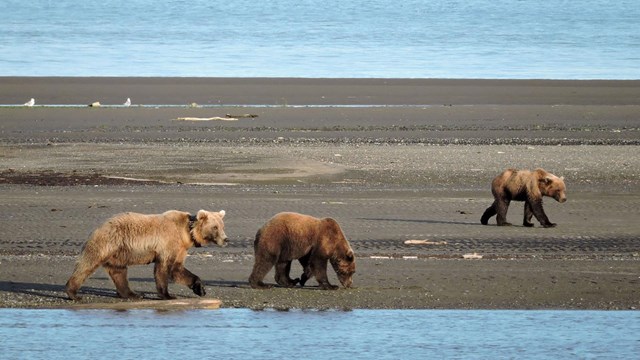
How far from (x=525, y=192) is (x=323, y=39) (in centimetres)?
5102

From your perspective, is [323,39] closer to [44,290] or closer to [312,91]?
[312,91]

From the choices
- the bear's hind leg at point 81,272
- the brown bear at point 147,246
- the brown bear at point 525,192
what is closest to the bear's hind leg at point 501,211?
the brown bear at point 525,192

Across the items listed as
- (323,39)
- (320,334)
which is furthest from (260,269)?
(323,39)

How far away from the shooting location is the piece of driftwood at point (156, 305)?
11.6 meters

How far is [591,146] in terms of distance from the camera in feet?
81.3

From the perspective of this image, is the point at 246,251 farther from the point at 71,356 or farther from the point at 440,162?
the point at 440,162

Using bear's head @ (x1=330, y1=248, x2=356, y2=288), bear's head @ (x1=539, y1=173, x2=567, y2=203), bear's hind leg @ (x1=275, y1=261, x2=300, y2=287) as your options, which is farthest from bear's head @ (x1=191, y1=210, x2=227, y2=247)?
bear's head @ (x1=539, y1=173, x2=567, y2=203)

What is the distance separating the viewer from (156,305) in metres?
11.6

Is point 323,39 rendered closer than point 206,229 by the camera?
No

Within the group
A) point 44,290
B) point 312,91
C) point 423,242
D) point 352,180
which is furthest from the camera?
point 312,91

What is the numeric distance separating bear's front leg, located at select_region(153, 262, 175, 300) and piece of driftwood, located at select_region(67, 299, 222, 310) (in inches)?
2.5

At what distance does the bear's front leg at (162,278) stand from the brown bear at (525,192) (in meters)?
5.31

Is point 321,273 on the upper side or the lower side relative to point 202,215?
lower

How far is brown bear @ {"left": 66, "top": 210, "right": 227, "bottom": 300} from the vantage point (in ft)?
37.7
